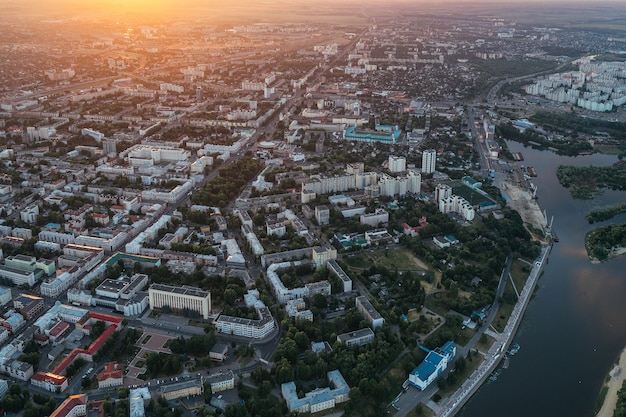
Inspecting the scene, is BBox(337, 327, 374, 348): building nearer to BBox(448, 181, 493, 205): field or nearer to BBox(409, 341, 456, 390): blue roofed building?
BBox(409, 341, 456, 390): blue roofed building

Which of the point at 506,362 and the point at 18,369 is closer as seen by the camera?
the point at 18,369

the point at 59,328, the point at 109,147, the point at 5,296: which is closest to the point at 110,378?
the point at 59,328

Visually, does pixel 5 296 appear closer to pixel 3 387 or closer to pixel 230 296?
pixel 3 387

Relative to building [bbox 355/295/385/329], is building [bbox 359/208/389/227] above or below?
below

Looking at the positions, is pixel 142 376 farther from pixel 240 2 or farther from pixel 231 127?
pixel 240 2

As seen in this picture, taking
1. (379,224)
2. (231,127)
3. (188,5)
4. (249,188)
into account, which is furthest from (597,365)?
(188,5)

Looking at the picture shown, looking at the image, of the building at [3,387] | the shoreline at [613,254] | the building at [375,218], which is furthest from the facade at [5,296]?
the shoreline at [613,254]

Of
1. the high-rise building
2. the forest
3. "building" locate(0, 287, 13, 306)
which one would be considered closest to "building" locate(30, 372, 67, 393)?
"building" locate(0, 287, 13, 306)
